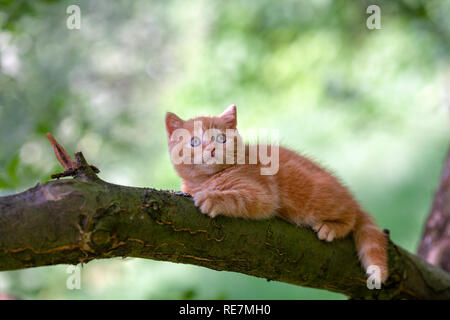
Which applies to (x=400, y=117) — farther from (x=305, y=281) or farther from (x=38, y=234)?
(x=38, y=234)

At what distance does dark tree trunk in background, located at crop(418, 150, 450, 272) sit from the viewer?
80.3 inches

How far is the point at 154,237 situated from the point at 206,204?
178mm

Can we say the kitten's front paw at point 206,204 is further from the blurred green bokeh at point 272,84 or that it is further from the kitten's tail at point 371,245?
the blurred green bokeh at point 272,84

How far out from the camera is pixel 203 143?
64.4 inches

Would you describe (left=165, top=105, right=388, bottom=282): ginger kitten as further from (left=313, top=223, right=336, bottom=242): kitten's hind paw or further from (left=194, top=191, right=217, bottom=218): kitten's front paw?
(left=194, top=191, right=217, bottom=218): kitten's front paw

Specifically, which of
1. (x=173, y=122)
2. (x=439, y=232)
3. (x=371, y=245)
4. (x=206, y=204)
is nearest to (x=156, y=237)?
(x=206, y=204)

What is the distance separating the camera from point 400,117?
3854mm

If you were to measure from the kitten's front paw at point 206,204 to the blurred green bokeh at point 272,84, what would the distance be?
1.95 m

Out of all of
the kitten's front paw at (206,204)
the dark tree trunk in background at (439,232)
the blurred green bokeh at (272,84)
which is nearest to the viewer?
the kitten's front paw at (206,204)

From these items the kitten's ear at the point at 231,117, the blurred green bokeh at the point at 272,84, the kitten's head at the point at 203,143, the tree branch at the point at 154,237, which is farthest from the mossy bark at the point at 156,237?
the blurred green bokeh at the point at 272,84

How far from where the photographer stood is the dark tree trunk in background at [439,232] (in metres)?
2.04

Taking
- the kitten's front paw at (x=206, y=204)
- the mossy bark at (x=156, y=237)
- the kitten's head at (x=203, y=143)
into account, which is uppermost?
the kitten's head at (x=203, y=143)

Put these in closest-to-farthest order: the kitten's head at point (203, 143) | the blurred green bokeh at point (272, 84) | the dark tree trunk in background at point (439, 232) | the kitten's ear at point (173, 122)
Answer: the kitten's head at point (203, 143), the kitten's ear at point (173, 122), the dark tree trunk in background at point (439, 232), the blurred green bokeh at point (272, 84)

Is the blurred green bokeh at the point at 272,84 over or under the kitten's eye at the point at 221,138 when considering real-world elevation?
over
